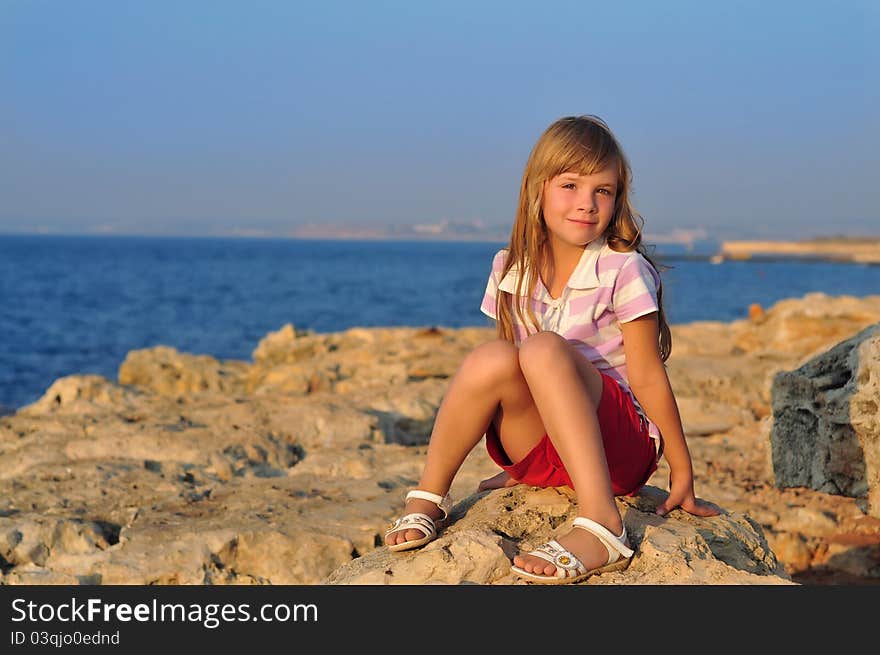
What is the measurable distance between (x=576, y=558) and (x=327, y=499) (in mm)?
1931

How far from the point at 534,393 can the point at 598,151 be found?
2.87ft

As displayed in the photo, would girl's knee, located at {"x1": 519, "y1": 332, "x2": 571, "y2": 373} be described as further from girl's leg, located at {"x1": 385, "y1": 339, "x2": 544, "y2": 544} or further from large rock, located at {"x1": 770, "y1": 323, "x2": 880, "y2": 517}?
large rock, located at {"x1": 770, "y1": 323, "x2": 880, "y2": 517}

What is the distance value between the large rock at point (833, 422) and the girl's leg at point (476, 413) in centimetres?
128

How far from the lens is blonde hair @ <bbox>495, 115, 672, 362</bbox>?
3.07 meters

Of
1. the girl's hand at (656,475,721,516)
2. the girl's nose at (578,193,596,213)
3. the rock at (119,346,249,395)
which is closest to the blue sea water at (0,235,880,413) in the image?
the girl's nose at (578,193,596,213)

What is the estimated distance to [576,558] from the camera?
8.36ft

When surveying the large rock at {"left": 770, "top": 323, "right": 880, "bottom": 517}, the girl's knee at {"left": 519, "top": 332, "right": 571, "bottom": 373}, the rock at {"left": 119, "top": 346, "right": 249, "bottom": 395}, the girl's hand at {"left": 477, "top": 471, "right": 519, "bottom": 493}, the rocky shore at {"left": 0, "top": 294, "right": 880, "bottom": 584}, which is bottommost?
the rock at {"left": 119, "top": 346, "right": 249, "bottom": 395}

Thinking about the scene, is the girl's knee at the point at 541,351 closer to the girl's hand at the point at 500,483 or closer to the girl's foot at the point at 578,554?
the girl's foot at the point at 578,554

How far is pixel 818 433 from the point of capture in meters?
3.61

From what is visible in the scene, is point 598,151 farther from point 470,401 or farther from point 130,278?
point 130,278

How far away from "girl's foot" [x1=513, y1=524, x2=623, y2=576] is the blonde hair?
850 mm

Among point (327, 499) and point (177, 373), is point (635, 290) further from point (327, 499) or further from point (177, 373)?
point (177, 373)
